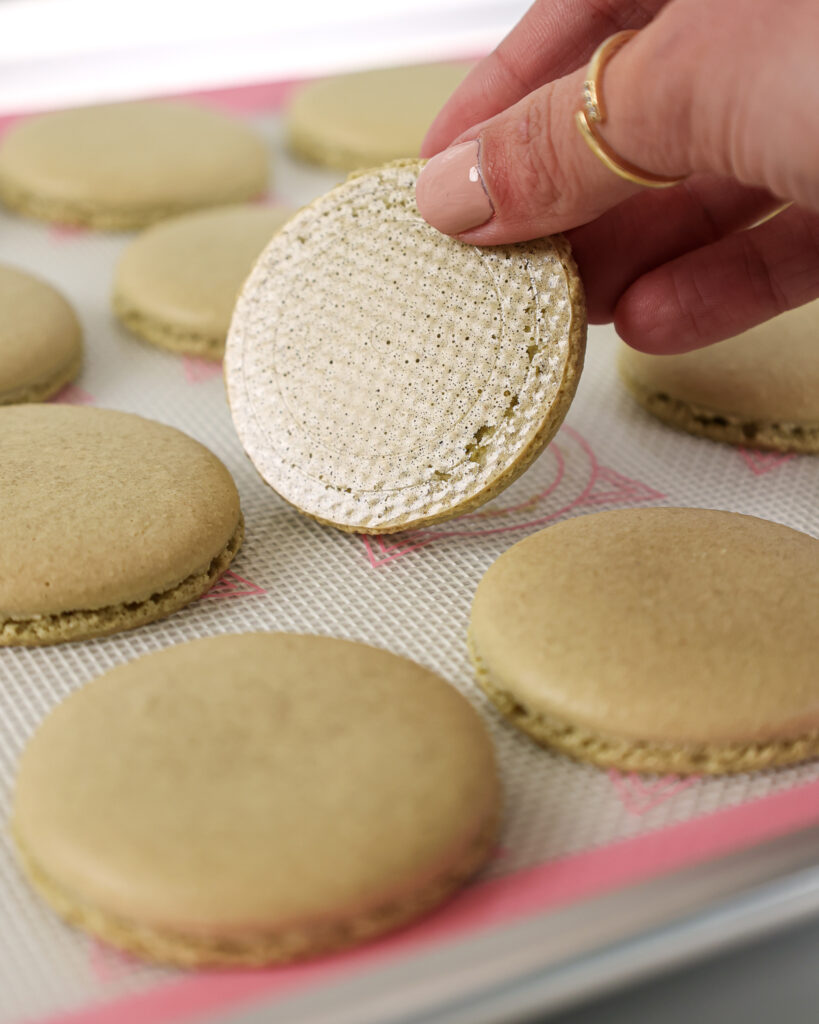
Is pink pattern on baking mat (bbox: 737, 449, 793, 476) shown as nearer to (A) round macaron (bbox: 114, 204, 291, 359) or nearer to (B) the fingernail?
(B) the fingernail

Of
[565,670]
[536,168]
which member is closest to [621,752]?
[565,670]

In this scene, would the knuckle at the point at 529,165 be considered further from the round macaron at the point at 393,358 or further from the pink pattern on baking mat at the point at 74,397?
the pink pattern on baking mat at the point at 74,397

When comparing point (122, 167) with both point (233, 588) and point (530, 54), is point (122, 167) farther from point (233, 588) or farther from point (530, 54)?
point (233, 588)

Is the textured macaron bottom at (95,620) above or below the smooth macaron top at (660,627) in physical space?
below

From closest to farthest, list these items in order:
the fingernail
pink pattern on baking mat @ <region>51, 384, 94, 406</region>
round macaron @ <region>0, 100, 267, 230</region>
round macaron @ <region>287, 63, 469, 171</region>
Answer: the fingernail
pink pattern on baking mat @ <region>51, 384, 94, 406</region>
round macaron @ <region>0, 100, 267, 230</region>
round macaron @ <region>287, 63, 469, 171</region>

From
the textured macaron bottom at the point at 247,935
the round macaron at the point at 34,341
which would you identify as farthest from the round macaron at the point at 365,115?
the textured macaron bottom at the point at 247,935

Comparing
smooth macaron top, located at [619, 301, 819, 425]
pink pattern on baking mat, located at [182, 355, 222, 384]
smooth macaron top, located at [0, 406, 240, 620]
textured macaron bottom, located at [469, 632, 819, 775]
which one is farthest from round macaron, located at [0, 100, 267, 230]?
textured macaron bottom, located at [469, 632, 819, 775]

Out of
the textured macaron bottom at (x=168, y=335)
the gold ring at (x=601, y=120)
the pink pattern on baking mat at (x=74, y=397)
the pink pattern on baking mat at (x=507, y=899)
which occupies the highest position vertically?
the gold ring at (x=601, y=120)

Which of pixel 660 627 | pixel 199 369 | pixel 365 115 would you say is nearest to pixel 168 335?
pixel 199 369
